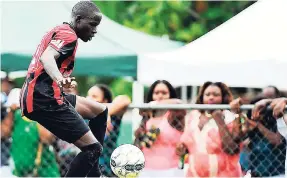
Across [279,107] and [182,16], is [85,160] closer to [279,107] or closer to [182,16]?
[279,107]

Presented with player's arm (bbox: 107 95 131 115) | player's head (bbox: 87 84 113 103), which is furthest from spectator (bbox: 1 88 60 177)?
player's arm (bbox: 107 95 131 115)

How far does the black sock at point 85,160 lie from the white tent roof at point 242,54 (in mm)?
2190

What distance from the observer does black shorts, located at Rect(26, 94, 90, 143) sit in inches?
267

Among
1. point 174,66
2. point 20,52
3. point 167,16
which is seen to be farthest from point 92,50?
point 167,16

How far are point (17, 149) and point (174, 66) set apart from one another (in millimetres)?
2223

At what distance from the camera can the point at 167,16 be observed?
19.6 metres

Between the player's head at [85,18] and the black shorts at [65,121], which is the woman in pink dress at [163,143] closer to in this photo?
the black shorts at [65,121]

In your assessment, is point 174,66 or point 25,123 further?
point 25,123

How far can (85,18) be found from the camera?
6742 mm

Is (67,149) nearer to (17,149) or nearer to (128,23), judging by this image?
(17,149)

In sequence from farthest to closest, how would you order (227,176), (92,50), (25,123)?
1. (92,50)
2. (25,123)
3. (227,176)

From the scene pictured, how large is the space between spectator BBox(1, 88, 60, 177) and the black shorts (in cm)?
269

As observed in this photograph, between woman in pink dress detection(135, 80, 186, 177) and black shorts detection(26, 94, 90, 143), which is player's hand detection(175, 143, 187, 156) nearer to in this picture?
woman in pink dress detection(135, 80, 186, 177)

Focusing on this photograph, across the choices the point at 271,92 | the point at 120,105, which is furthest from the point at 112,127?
the point at 271,92
